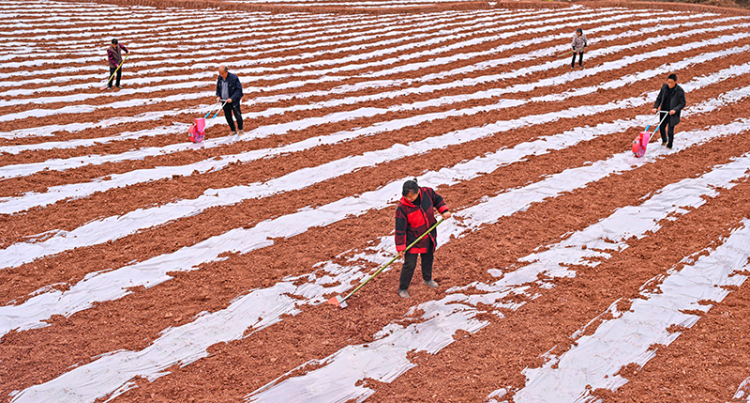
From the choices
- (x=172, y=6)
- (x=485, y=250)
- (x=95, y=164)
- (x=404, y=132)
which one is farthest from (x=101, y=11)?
(x=485, y=250)

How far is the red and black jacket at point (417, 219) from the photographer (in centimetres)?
514

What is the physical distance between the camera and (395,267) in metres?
6.23

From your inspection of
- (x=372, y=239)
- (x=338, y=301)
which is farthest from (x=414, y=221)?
(x=372, y=239)

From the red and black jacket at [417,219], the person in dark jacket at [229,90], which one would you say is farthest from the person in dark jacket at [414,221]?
the person in dark jacket at [229,90]

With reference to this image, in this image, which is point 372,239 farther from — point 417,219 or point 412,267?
point 417,219

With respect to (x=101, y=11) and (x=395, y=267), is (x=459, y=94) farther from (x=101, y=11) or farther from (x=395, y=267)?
(x=101, y=11)

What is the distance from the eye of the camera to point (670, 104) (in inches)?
363

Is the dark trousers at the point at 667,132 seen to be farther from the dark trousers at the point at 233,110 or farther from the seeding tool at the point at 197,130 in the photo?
the seeding tool at the point at 197,130

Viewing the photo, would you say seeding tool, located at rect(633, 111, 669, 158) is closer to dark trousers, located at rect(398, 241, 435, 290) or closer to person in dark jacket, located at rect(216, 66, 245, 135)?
dark trousers, located at rect(398, 241, 435, 290)

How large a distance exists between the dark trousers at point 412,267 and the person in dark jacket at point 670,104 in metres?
6.53

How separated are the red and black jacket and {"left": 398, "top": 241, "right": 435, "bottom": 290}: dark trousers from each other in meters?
0.08

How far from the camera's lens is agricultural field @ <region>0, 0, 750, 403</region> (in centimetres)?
452

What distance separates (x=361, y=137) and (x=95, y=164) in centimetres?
533

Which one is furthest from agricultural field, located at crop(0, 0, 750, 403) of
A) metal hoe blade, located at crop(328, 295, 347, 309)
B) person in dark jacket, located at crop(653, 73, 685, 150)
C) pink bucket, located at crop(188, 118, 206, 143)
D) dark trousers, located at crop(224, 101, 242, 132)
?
person in dark jacket, located at crop(653, 73, 685, 150)
